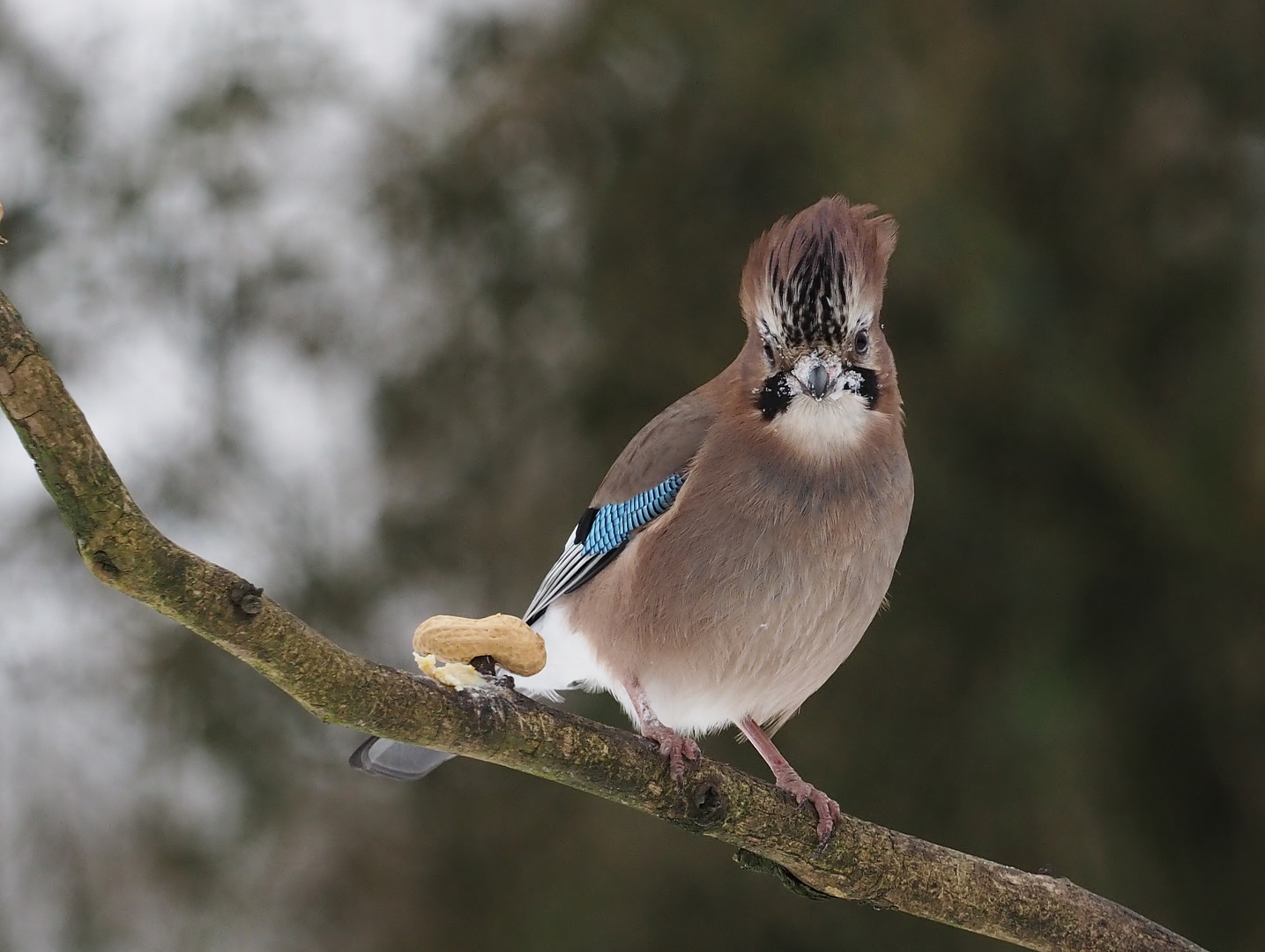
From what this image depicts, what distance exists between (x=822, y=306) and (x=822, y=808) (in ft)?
2.88

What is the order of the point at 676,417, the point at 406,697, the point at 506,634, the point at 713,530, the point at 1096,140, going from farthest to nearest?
the point at 1096,140 < the point at 676,417 < the point at 713,530 < the point at 506,634 < the point at 406,697

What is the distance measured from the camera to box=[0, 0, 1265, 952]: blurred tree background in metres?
4.20

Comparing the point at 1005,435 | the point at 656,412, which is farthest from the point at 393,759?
the point at 1005,435

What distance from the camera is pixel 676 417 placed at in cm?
286

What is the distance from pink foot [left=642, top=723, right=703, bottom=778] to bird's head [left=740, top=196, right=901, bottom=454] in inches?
23.8

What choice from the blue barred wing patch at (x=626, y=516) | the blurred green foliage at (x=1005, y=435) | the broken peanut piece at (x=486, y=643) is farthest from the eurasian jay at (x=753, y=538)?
the blurred green foliage at (x=1005, y=435)

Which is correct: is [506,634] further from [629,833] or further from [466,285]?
[466,285]

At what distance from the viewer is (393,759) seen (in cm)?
267

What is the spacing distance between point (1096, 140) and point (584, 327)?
1672 mm

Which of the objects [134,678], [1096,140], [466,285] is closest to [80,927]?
[134,678]

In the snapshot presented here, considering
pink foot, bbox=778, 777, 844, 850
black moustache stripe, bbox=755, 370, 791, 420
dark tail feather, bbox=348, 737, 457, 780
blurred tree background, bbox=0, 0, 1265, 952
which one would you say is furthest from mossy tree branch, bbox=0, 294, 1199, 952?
blurred tree background, bbox=0, 0, 1265, 952

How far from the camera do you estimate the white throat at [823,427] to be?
2.53 metres

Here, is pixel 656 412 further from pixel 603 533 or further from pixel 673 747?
pixel 673 747

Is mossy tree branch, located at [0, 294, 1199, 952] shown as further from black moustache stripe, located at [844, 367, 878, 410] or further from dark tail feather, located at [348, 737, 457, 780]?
black moustache stripe, located at [844, 367, 878, 410]
